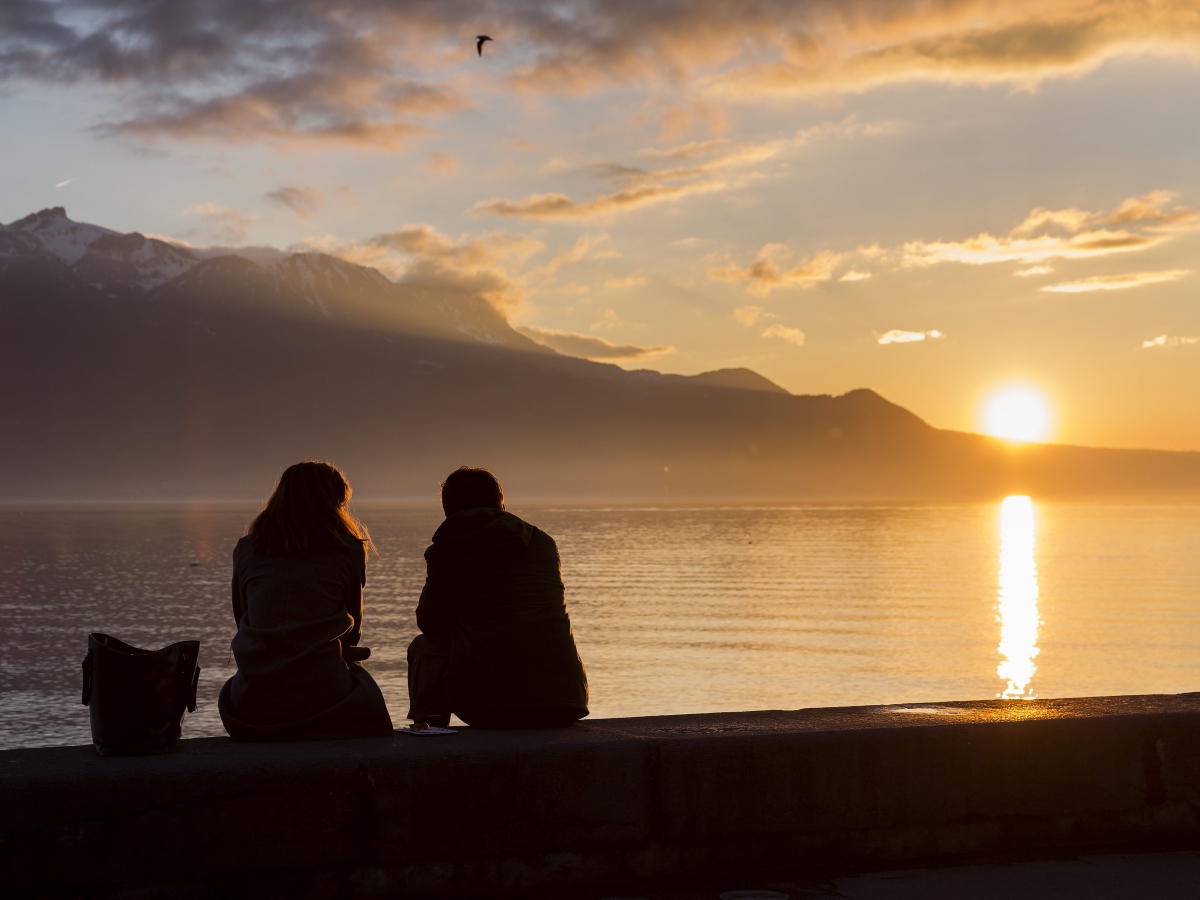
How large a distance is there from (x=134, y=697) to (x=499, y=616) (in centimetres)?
175

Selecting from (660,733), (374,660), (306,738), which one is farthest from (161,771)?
(374,660)

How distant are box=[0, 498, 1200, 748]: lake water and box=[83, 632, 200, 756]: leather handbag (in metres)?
18.7

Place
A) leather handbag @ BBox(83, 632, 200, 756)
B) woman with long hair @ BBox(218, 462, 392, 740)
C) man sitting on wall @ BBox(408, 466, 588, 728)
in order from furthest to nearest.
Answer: man sitting on wall @ BBox(408, 466, 588, 728) < woman with long hair @ BBox(218, 462, 392, 740) < leather handbag @ BBox(83, 632, 200, 756)

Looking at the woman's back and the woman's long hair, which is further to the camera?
the woman's long hair

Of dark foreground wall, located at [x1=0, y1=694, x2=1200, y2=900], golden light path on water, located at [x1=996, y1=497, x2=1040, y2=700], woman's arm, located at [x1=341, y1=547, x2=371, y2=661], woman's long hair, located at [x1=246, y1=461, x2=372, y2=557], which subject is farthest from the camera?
golden light path on water, located at [x1=996, y1=497, x2=1040, y2=700]

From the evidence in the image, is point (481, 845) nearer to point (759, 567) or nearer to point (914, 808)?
point (914, 808)

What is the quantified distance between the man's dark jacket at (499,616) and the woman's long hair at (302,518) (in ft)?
1.78

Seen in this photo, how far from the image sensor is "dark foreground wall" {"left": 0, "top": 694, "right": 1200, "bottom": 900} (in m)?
4.34

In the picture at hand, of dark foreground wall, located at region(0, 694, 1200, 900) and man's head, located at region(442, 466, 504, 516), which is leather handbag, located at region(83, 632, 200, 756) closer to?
dark foreground wall, located at region(0, 694, 1200, 900)

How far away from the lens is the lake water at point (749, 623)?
99.5 ft

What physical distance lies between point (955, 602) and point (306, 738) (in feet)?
190

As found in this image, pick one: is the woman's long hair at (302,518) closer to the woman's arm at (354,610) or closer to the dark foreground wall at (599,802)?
the woman's arm at (354,610)

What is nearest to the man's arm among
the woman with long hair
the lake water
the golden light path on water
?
the woman with long hair

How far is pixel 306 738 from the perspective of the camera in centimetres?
528
